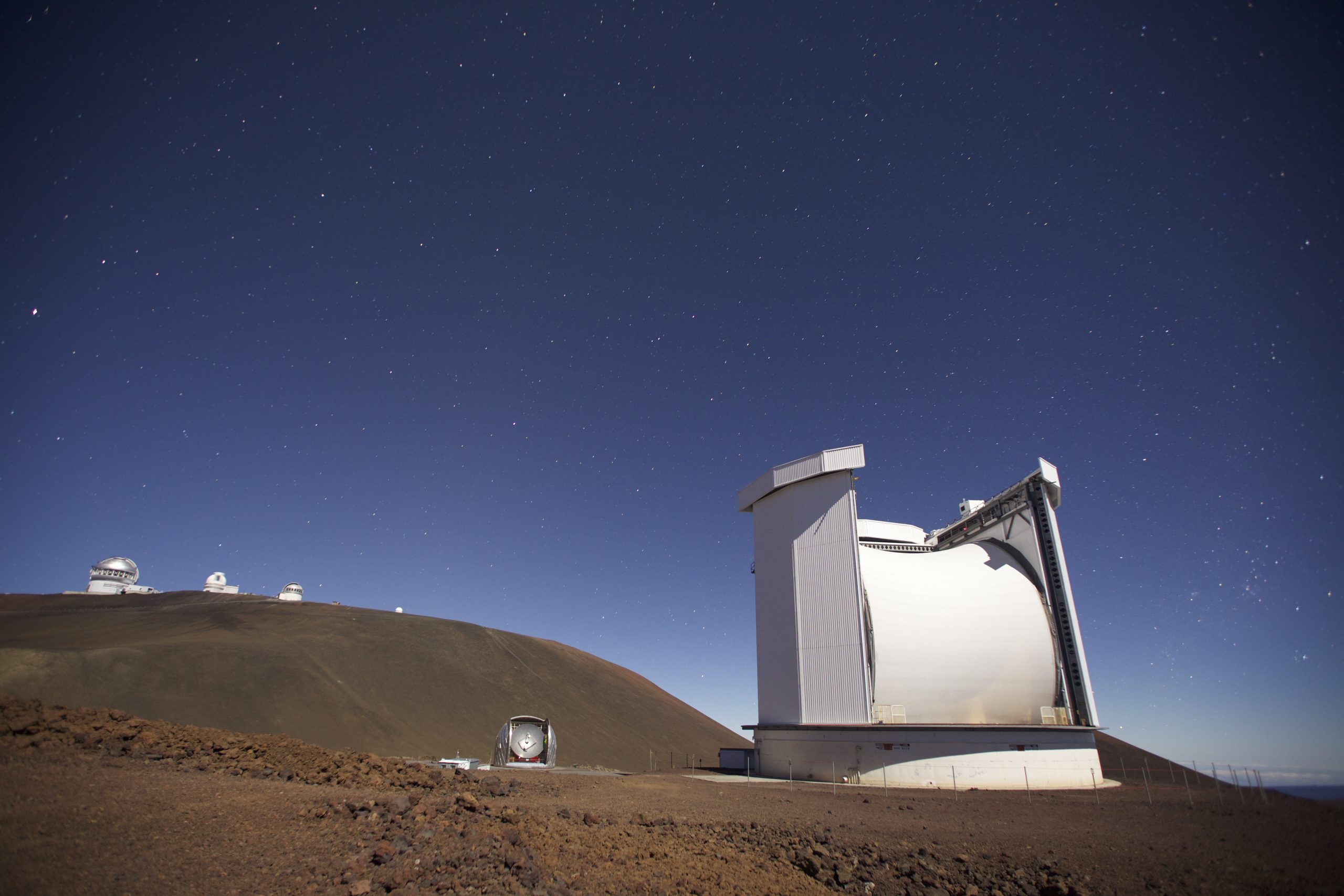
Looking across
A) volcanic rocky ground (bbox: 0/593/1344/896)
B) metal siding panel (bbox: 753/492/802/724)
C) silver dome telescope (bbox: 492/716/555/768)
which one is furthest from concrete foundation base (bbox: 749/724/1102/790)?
silver dome telescope (bbox: 492/716/555/768)

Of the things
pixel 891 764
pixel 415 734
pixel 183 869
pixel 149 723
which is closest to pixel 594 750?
pixel 415 734

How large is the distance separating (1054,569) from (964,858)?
67.7 feet

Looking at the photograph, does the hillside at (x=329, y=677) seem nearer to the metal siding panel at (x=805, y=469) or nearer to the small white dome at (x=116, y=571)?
the small white dome at (x=116, y=571)

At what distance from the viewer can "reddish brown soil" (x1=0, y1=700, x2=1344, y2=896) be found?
5.33 m

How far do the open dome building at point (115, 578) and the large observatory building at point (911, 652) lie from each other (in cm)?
6744

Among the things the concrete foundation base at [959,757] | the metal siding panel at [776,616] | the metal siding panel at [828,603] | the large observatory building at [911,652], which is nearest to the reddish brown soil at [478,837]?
the concrete foundation base at [959,757]

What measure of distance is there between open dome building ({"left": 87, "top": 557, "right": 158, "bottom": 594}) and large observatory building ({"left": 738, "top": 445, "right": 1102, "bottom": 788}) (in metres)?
67.4

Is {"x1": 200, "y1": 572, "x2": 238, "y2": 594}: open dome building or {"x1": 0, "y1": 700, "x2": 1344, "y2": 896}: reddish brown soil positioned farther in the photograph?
{"x1": 200, "y1": 572, "x2": 238, "y2": 594}: open dome building

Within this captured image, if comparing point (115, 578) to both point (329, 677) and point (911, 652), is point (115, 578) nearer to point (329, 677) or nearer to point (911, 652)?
point (329, 677)

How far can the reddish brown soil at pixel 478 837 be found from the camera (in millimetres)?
5328

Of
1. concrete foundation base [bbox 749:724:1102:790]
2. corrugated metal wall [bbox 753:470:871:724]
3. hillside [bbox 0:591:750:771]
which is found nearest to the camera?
concrete foundation base [bbox 749:724:1102:790]

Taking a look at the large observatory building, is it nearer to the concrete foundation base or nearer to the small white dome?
the concrete foundation base

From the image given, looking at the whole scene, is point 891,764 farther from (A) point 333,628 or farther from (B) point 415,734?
(A) point 333,628

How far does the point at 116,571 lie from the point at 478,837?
7725cm
